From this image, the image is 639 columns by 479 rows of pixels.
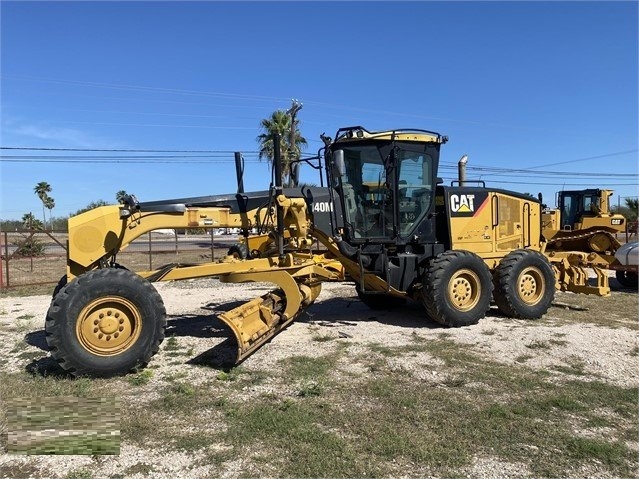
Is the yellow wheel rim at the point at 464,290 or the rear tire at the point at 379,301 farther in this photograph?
the rear tire at the point at 379,301

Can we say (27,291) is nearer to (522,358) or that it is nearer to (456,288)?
→ (456,288)

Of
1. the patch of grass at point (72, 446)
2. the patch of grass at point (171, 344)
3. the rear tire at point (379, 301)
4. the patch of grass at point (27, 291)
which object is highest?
the rear tire at point (379, 301)

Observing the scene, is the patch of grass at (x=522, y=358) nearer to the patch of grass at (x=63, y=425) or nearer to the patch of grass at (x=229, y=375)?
the patch of grass at (x=229, y=375)

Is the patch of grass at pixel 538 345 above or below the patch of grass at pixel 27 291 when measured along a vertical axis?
below

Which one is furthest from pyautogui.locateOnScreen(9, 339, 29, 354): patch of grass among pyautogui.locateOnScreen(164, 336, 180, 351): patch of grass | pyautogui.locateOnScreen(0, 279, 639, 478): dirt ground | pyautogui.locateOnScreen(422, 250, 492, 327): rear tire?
pyautogui.locateOnScreen(422, 250, 492, 327): rear tire

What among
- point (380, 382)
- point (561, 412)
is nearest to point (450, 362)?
point (380, 382)

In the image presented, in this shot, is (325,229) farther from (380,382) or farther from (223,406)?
(223,406)

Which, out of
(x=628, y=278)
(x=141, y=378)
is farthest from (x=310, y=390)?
(x=628, y=278)

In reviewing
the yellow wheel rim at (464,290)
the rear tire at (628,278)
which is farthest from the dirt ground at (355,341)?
the rear tire at (628,278)

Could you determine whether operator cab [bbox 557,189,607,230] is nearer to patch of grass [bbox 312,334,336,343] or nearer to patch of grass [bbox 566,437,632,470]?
patch of grass [bbox 312,334,336,343]

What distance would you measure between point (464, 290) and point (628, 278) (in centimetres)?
721

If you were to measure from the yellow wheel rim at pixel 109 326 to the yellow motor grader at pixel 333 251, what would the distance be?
0.04ft

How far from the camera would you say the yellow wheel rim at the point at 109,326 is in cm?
587

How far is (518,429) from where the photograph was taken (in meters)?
4.40
